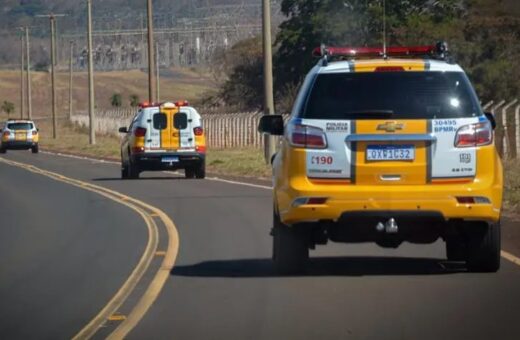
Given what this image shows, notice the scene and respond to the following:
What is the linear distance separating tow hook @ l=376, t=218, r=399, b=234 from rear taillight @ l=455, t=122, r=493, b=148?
3.09 feet

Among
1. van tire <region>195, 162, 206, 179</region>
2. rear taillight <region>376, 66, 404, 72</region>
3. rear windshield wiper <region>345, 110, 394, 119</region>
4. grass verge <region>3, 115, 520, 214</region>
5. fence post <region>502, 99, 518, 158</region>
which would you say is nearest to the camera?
rear windshield wiper <region>345, 110, 394, 119</region>

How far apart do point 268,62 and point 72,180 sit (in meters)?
6.75

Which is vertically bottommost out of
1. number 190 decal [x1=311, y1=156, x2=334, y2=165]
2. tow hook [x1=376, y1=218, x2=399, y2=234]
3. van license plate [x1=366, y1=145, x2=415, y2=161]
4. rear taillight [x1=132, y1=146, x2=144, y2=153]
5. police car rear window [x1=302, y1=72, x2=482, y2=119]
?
rear taillight [x1=132, y1=146, x2=144, y2=153]

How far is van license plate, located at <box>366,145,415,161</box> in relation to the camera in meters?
13.5

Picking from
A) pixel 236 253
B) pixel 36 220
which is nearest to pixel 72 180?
pixel 36 220

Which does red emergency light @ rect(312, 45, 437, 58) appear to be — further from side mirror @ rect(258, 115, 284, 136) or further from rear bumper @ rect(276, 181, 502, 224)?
rear bumper @ rect(276, 181, 502, 224)

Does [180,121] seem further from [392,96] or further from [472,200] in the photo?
[472,200]

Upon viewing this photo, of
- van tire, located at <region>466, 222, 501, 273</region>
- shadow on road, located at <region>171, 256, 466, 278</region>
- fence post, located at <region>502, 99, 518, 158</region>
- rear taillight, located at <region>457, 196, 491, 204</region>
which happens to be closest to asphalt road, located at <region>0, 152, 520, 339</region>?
shadow on road, located at <region>171, 256, 466, 278</region>

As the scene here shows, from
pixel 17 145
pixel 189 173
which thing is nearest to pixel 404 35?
pixel 189 173

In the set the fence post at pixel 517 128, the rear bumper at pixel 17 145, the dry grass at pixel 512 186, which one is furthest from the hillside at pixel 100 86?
the dry grass at pixel 512 186

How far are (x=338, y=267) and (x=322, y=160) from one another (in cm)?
204

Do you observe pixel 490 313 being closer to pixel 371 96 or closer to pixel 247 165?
pixel 371 96

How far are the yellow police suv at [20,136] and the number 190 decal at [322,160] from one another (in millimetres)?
52710

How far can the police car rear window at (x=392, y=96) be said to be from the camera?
13641 millimetres
